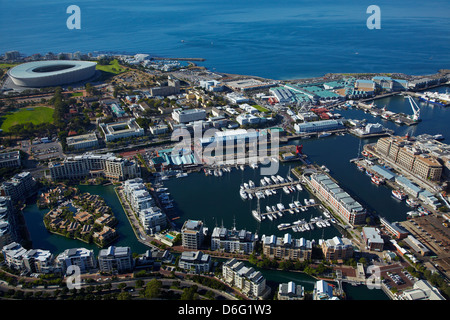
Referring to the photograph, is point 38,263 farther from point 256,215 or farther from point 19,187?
point 256,215

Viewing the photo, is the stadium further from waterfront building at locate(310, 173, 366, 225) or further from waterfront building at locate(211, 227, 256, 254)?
waterfront building at locate(211, 227, 256, 254)

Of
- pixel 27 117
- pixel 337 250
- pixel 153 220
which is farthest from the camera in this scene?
pixel 27 117

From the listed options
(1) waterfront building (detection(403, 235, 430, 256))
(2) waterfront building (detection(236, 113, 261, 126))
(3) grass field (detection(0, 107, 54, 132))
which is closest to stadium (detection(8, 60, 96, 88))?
(3) grass field (detection(0, 107, 54, 132))

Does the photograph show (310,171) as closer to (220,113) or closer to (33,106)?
(220,113)

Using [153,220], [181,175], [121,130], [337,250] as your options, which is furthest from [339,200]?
[121,130]

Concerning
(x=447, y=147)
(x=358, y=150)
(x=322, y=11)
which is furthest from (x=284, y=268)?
(x=322, y=11)
